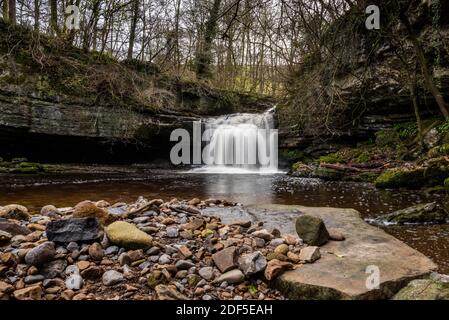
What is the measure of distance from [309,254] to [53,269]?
2.02 metres

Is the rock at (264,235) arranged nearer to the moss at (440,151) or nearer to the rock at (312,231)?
the rock at (312,231)

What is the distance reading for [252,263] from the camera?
2.54 m

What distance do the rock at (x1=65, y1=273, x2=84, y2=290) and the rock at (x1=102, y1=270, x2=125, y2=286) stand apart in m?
0.16

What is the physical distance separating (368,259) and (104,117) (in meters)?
10.9

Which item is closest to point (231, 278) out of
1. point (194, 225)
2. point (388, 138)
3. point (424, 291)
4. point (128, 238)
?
point (128, 238)

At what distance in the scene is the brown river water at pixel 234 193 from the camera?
5.47m

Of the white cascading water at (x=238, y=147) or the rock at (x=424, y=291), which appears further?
the white cascading water at (x=238, y=147)

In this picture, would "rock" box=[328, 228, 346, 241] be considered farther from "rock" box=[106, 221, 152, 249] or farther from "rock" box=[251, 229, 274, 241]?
"rock" box=[106, 221, 152, 249]

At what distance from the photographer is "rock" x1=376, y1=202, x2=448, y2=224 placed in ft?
15.2

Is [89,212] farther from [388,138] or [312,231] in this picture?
[388,138]

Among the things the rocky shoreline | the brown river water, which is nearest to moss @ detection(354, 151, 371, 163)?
the brown river water

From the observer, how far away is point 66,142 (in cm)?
1170

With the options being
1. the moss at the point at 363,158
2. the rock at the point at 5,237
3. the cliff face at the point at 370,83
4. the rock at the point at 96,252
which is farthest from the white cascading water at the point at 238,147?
the rock at the point at 96,252

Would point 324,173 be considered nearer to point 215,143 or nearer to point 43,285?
point 215,143
